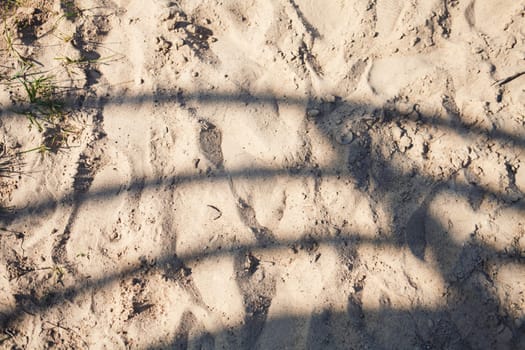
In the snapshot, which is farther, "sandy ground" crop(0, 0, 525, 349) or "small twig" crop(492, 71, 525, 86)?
"small twig" crop(492, 71, 525, 86)

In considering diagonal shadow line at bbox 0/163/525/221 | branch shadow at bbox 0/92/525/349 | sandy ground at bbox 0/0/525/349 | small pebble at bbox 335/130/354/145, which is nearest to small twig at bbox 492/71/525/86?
sandy ground at bbox 0/0/525/349

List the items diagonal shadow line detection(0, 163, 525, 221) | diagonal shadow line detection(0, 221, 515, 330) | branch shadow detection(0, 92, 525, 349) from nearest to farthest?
1. branch shadow detection(0, 92, 525, 349)
2. diagonal shadow line detection(0, 221, 515, 330)
3. diagonal shadow line detection(0, 163, 525, 221)

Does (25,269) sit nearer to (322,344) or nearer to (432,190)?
(322,344)

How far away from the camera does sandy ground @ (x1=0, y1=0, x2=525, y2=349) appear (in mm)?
1741

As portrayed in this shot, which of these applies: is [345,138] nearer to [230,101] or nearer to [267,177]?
[267,177]

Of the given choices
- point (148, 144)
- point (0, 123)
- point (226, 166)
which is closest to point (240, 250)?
point (226, 166)

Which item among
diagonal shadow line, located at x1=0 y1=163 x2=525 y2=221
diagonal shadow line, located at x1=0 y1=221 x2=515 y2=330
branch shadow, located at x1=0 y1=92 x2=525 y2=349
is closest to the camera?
branch shadow, located at x1=0 y1=92 x2=525 y2=349

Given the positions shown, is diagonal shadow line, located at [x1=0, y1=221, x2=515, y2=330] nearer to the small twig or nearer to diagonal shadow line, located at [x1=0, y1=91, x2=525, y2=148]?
diagonal shadow line, located at [x1=0, y1=91, x2=525, y2=148]

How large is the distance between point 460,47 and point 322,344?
1.51 m

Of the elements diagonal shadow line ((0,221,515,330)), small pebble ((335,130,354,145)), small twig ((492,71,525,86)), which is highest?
small twig ((492,71,525,86))

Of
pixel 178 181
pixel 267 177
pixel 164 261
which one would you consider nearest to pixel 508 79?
pixel 267 177

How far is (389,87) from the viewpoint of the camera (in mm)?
2037

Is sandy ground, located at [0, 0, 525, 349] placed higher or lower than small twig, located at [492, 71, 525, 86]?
lower

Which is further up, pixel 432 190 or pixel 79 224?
pixel 432 190
